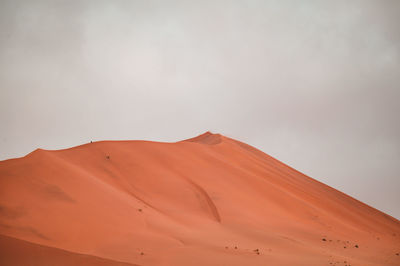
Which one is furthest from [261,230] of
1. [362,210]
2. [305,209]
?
[362,210]

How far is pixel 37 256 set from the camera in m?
8.42

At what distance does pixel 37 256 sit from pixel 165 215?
5.11 meters

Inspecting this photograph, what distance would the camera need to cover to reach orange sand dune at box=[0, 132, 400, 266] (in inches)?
360

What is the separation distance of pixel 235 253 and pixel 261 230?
3.50 meters

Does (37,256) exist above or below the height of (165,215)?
below

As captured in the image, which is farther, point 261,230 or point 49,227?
point 261,230

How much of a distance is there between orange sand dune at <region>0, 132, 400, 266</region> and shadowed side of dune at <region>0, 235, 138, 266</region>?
1.0 inches

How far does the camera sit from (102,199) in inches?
469

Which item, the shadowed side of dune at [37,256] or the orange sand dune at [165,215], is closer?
the shadowed side of dune at [37,256]

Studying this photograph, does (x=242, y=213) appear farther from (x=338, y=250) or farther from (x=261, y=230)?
(x=338, y=250)

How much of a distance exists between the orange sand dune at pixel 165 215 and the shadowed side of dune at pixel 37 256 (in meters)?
0.03

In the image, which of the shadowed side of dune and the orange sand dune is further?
the orange sand dune

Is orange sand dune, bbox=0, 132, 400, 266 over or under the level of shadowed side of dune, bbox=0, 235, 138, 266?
over

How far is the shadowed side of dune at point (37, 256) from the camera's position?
8.22m
